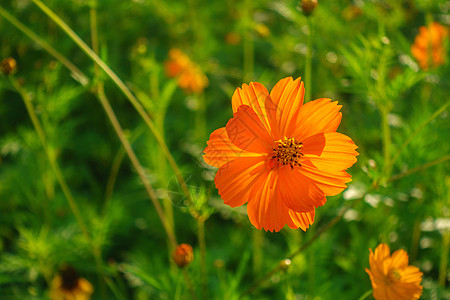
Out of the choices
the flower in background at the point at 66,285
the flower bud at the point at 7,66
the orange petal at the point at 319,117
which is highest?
the flower bud at the point at 7,66

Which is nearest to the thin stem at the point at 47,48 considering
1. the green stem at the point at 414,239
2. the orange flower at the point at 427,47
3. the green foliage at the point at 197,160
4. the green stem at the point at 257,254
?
the green foliage at the point at 197,160

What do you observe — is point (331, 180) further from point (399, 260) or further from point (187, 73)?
point (187, 73)

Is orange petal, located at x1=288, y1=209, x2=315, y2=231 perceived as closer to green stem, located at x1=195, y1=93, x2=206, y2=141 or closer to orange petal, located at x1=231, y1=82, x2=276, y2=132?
orange petal, located at x1=231, y1=82, x2=276, y2=132

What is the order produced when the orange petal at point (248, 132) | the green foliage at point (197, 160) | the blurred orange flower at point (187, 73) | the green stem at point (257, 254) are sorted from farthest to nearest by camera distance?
the blurred orange flower at point (187, 73) → the green stem at point (257, 254) → the green foliage at point (197, 160) → the orange petal at point (248, 132)

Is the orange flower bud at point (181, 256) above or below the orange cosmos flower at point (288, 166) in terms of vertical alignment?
below

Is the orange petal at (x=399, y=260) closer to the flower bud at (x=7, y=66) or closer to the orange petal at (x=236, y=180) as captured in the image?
the orange petal at (x=236, y=180)
